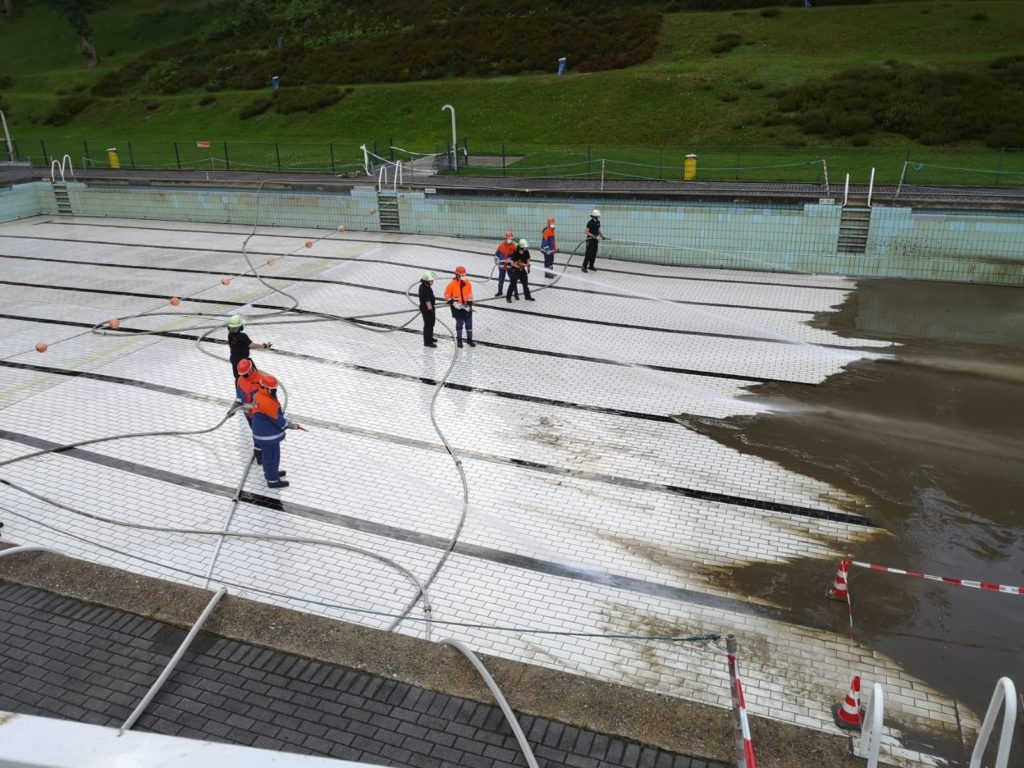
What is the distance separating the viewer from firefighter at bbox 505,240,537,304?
13914 mm

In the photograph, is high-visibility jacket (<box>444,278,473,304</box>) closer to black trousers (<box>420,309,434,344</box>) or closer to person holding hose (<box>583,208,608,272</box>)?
black trousers (<box>420,309,434,344</box>)

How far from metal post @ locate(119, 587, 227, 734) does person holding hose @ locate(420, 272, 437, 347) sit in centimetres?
653

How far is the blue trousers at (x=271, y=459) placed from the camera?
788 centimetres

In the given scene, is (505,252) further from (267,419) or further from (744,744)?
(744,744)

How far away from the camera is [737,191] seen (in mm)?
17750

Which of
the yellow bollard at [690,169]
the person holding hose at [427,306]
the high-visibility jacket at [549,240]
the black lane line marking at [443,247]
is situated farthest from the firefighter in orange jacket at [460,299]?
the yellow bollard at [690,169]

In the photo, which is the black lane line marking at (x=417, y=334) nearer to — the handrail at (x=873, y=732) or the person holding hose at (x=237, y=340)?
the person holding hose at (x=237, y=340)

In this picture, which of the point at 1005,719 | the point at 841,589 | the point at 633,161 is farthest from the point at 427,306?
the point at 633,161

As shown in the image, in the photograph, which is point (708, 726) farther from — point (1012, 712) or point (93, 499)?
point (93, 499)

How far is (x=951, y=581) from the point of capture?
6.43 meters

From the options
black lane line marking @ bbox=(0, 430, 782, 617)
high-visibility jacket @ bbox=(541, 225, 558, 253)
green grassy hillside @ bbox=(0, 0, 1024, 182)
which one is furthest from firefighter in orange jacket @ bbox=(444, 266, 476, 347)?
green grassy hillside @ bbox=(0, 0, 1024, 182)

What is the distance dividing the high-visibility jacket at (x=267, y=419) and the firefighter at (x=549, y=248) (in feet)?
28.1

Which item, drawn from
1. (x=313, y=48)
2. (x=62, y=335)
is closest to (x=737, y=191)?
(x=62, y=335)

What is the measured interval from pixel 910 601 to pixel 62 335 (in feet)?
42.0
